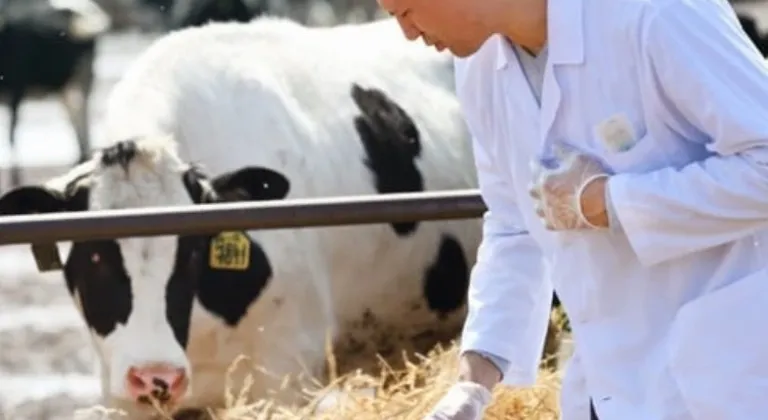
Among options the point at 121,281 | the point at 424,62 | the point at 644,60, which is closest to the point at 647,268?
the point at 644,60

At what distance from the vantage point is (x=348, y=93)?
5.70 metres

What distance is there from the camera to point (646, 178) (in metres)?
1.94

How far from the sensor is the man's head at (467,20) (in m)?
2.00

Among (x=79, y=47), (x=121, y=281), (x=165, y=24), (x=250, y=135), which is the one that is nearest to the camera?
(x=121, y=281)

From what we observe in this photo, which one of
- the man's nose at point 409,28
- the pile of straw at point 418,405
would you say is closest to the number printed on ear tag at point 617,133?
the man's nose at point 409,28

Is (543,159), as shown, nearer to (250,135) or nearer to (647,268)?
(647,268)

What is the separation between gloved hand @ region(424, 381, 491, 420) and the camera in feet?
7.20

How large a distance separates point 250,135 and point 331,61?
2.24 ft

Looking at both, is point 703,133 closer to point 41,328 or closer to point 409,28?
point 409,28

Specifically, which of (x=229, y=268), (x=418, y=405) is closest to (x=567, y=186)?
(x=418, y=405)

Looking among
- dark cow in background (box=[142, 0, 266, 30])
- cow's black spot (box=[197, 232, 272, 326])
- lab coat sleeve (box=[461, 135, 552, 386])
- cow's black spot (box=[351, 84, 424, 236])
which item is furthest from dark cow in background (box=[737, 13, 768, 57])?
lab coat sleeve (box=[461, 135, 552, 386])

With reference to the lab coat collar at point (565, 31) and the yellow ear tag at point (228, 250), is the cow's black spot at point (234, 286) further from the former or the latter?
the lab coat collar at point (565, 31)

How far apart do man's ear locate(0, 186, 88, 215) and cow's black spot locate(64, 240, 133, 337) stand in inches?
4.7

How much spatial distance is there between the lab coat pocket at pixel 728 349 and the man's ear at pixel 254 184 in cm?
292
